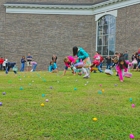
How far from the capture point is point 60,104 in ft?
18.3

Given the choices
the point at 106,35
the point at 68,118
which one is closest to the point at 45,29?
the point at 106,35

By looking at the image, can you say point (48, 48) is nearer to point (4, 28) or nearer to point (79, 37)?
point (79, 37)

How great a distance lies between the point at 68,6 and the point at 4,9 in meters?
7.67

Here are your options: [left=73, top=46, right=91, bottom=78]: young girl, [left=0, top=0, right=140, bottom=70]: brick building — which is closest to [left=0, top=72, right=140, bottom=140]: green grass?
[left=73, top=46, right=91, bottom=78]: young girl

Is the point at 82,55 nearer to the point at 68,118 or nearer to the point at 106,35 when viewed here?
the point at 68,118

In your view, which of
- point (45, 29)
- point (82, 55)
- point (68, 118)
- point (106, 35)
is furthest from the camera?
point (45, 29)

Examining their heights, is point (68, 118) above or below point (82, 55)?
below

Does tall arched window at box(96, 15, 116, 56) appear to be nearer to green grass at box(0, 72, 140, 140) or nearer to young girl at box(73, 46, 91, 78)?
young girl at box(73, 46, 91, 78)

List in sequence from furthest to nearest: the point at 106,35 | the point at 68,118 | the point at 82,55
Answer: the point at 106,35 → the point at 82,55 → the point at 68,118

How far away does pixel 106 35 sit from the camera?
2816 centimetres

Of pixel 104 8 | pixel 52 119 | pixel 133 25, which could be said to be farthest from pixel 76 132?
pixel 104 8

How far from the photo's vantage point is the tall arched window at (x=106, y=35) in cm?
2720

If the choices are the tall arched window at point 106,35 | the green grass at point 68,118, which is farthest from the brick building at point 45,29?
the green grass at point 68,118

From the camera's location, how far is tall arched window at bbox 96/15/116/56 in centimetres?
2720
